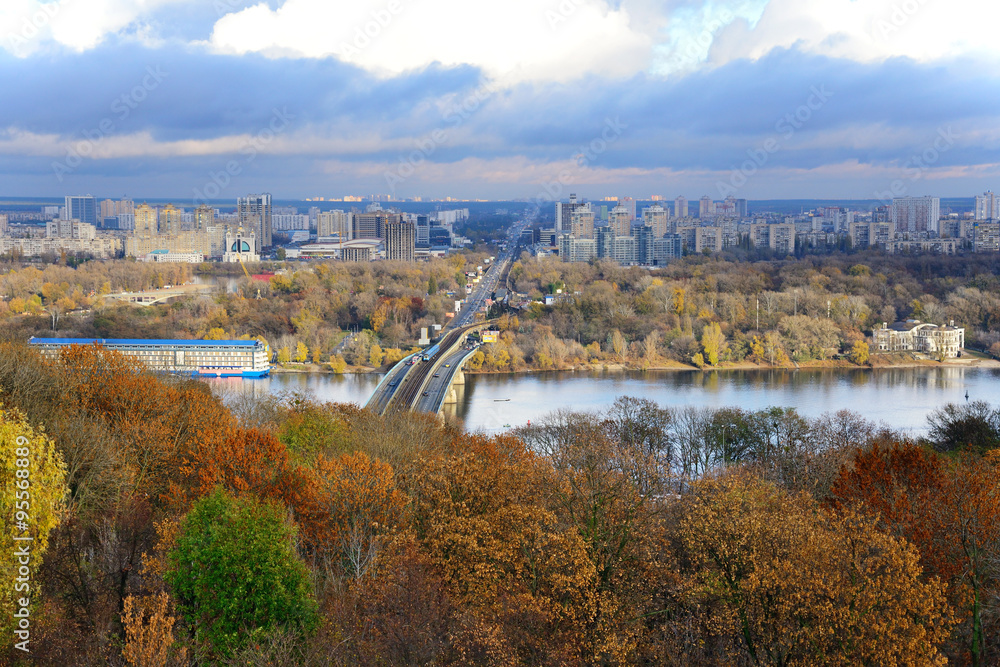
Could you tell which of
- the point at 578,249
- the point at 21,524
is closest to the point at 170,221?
the point at 578,249

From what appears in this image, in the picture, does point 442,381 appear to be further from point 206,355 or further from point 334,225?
point 334,225

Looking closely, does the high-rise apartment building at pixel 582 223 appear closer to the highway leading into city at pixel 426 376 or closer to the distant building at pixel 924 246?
the distant building at pixel 924 246

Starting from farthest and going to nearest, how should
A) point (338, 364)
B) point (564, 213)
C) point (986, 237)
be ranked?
point (564, 213) → point (986, 237) → point (338, 364)

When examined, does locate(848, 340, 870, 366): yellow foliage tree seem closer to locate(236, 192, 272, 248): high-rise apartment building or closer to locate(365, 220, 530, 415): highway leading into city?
locate(365, 220, 530, 415): highway leading into city

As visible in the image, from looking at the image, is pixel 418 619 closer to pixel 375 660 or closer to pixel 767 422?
pixel 375 660

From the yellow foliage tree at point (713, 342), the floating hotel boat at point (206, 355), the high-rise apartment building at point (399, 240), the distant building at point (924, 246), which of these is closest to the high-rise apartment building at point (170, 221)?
the high-rise apartment building at point (399, 240)
